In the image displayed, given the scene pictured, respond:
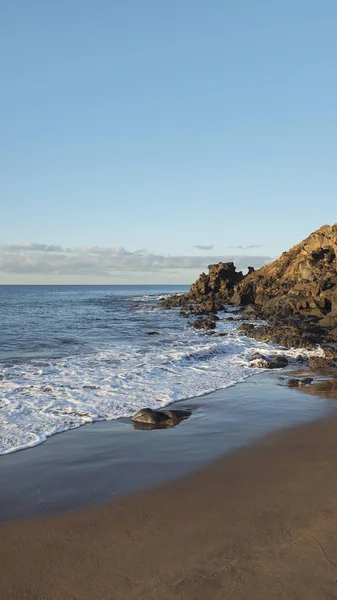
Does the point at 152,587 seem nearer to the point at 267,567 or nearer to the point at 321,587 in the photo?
the point at 267,567

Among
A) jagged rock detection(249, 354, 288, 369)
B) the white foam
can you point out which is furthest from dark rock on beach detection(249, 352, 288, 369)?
the white foam

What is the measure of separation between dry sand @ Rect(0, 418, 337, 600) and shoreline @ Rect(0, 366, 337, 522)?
0.43 meters

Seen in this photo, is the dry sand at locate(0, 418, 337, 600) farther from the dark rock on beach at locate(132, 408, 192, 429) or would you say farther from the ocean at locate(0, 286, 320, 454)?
the ocean at locate(0, 286, 320, 454)

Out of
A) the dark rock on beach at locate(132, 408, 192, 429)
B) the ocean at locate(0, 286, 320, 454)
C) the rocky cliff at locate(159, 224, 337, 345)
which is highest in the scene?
the rocky cliff at locate(159, 224, 337, 345)

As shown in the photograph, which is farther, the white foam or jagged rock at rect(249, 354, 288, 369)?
jagged rock at rect(249, 354, 288, 369)

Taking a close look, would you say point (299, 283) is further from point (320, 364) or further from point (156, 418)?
point (156, 418)

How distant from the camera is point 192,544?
18.0ft

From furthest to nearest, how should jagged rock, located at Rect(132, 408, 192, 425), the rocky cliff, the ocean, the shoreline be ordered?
the rocky cliff → the ocean → jagged rock, located at Rect(132, 408, 192, 425) → the shoreline

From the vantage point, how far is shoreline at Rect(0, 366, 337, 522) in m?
6.84

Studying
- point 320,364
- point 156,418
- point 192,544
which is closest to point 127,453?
point 156,418

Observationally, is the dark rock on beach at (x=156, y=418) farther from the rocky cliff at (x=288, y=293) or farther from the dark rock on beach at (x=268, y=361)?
the rocky cliff at (x=288, y=293)

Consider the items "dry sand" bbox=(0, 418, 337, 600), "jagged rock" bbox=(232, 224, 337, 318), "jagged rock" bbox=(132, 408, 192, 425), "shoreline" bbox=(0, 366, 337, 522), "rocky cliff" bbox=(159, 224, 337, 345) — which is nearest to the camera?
"dry sand" bbox=(0, 418, 337, 600)

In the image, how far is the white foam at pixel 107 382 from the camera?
10820 mm

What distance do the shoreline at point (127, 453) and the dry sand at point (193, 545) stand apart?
0.43 metres
